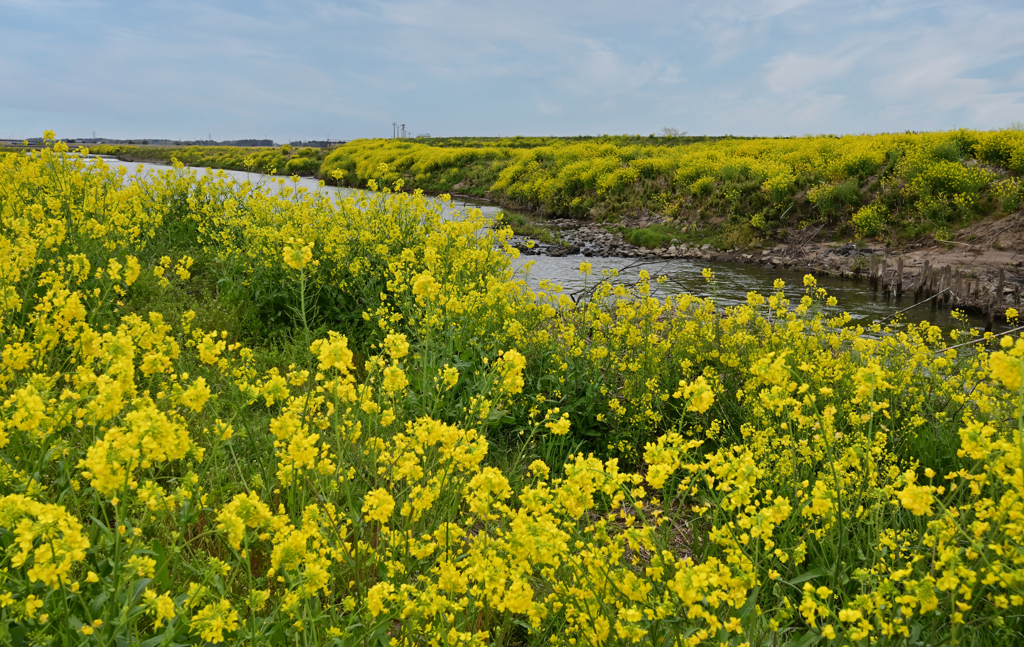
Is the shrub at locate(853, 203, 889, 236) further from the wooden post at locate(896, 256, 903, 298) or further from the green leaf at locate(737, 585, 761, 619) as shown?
the green leaf at locate(737, 585, 761, 619)

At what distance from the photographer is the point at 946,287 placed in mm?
10609

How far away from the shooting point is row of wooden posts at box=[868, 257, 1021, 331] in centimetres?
1062

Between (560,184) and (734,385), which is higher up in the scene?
(560,184)

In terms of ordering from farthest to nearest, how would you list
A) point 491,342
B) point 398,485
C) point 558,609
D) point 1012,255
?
1. point 1012,255
2. point 491,342
3. point 398,485
4. point 558,609

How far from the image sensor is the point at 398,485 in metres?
2.68

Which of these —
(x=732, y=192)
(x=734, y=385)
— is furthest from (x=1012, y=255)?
(x=734, y=385)

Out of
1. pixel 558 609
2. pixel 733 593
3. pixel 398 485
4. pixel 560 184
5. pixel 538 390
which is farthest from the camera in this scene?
pixel 560 184

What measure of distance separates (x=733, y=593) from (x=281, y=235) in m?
5.16

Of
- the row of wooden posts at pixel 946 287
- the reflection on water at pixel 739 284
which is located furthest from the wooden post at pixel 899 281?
the reflection on water at pixel 739 284

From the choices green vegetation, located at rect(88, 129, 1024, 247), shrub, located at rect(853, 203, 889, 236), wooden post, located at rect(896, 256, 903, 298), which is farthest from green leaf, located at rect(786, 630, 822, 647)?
shrub, located at rect(853, 203, 889, 236)

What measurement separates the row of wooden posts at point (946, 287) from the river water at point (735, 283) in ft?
0.70

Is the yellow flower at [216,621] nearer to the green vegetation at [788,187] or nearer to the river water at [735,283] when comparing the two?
the river water at [735,283]

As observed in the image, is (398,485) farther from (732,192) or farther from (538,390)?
(732,192)

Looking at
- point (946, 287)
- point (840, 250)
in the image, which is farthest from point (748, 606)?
point (840, 250)
